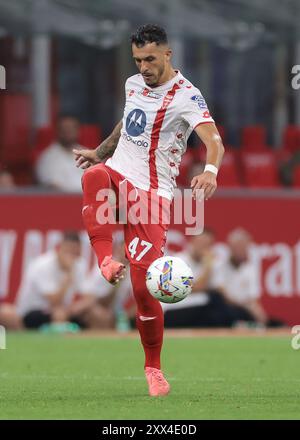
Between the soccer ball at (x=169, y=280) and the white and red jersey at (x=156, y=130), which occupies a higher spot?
the white and red jersey at (x=156, y=130)

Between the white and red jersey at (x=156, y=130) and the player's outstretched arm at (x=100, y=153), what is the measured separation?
0.29 metres

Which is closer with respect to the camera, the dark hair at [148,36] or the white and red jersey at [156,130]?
the dark hair at [148,36]

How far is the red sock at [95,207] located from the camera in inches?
384

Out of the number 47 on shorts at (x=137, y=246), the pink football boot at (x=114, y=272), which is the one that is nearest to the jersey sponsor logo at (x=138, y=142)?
the number 47 on shorts at (x=137, y=246)

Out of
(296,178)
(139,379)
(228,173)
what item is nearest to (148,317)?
(139,379)

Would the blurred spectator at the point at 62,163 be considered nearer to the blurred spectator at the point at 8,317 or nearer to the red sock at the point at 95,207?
the blurred spectator at the point at 8,317

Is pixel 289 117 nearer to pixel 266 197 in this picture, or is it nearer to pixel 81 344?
pixel 266 197

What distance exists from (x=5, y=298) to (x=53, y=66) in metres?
4.65

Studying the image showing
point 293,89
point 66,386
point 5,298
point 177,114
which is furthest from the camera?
point 293,89

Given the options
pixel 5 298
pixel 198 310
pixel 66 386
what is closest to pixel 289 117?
pixel 198 310

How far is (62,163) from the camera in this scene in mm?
19875

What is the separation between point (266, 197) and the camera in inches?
769

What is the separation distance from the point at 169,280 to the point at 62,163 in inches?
423

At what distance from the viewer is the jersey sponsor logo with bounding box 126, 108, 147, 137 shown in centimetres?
986
